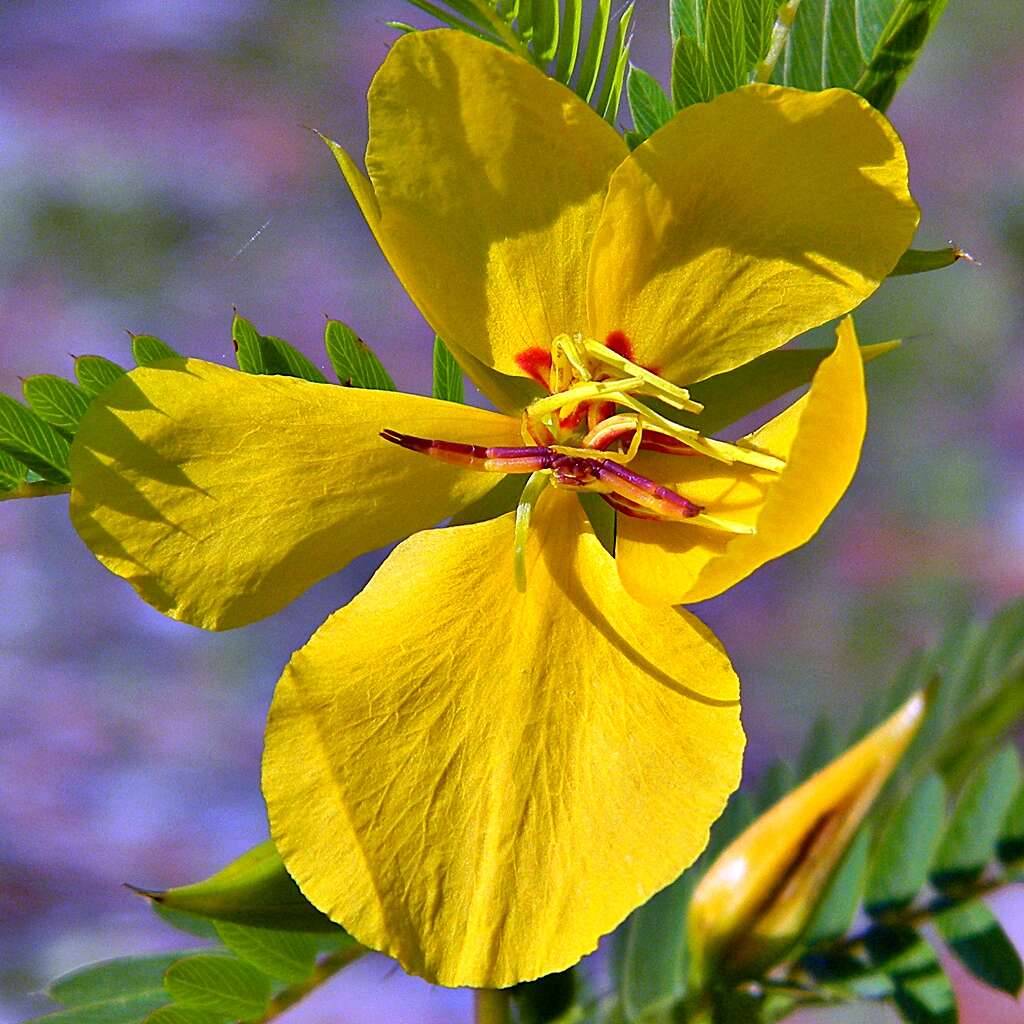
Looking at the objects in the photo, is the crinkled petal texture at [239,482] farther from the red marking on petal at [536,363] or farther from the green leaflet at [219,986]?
the green leaflet at [219,986]

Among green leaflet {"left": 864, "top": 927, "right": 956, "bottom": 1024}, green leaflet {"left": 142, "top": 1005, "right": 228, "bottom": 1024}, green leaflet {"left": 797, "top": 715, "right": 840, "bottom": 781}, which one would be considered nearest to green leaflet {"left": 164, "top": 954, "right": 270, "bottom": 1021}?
green leaflet {"left": 142, "top": 1005, "right": 228, "bottom": 1024}

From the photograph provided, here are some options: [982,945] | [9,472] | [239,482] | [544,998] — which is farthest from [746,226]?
[982,945]

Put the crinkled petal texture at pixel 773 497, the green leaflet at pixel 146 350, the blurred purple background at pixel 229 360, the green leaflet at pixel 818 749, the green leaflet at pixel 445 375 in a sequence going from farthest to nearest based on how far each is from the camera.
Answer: the blurred purple background at pixel 229 360, the green leaflet at pixel 818 749, the green leaflet at pixel 445 375, the green leaflet at pixel 146 350, the crinkled petal texture at pixel 773 497

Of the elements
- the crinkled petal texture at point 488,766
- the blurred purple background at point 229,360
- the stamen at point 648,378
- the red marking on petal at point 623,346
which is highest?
the stamen at point 648,378

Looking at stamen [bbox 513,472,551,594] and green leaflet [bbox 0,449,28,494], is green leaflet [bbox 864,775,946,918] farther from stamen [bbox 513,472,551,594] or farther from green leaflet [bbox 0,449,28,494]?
green leaflet [bbox 0,449,28,494]

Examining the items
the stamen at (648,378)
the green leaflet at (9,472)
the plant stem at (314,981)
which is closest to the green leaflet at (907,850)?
the plant stem at (314,981)
